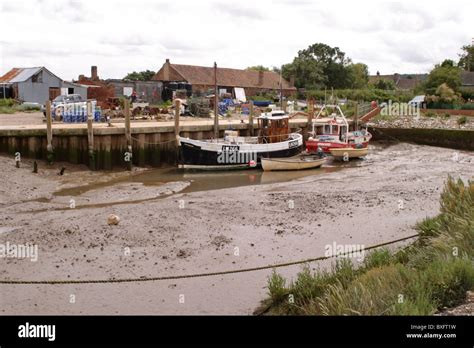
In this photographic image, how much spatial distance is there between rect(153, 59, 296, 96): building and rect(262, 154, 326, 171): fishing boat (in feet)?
98.7

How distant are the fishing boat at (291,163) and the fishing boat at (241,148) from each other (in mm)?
716

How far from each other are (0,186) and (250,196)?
821 cm

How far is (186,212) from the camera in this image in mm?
15859

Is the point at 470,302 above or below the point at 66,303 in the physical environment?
above

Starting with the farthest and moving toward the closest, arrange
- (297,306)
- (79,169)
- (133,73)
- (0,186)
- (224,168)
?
(133,73) → (224,168) → (79,169) → (0,186) → (297,306)

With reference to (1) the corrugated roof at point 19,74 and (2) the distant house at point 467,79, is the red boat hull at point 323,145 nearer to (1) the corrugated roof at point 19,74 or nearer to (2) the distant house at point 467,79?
(1) the corrugated roof at point 19,74

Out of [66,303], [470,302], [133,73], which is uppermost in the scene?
[133,73]

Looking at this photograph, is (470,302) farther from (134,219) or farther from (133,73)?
(133,73)

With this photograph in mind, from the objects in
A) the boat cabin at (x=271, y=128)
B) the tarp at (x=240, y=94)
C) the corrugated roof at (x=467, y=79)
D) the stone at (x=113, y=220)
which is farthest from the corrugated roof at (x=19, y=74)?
the corrugated roof at (x=467, y=79)

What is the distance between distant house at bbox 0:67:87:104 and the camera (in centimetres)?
4572

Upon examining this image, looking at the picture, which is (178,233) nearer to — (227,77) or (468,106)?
(468,106)

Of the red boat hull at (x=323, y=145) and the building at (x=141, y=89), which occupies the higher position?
the building at (x=141, y=89)

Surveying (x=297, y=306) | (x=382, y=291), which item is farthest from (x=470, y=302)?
(x=297, y=306)

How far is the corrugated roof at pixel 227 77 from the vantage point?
6209cm
